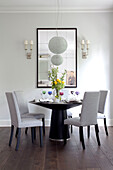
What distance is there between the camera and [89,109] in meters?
3.83

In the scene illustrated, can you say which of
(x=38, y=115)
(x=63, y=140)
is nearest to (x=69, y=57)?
(x=38, y=115)

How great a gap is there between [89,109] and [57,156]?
906 mm

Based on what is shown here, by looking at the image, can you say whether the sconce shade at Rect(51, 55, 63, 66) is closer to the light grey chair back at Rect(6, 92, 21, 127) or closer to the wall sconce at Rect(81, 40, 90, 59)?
the wall sconce at Rect(81, 40, 90, 59)

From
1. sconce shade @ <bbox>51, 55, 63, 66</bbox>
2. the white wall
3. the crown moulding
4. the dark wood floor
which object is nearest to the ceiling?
the crown moulding

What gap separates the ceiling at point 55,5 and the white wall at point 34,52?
15 centimetres

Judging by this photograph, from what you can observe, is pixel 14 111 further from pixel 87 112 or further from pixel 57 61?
pixel 57 61

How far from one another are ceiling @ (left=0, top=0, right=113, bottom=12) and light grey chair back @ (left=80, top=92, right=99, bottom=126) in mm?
2653

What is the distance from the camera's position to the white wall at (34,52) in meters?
5.94

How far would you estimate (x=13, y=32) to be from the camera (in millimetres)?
5961

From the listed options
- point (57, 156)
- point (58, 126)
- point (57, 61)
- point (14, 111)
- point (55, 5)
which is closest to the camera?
point (57, 156)

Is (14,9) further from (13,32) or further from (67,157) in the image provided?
(67,157)

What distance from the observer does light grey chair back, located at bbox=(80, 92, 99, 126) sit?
375 cm

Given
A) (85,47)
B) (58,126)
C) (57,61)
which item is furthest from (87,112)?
(85,47)

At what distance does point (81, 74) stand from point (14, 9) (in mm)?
2251
